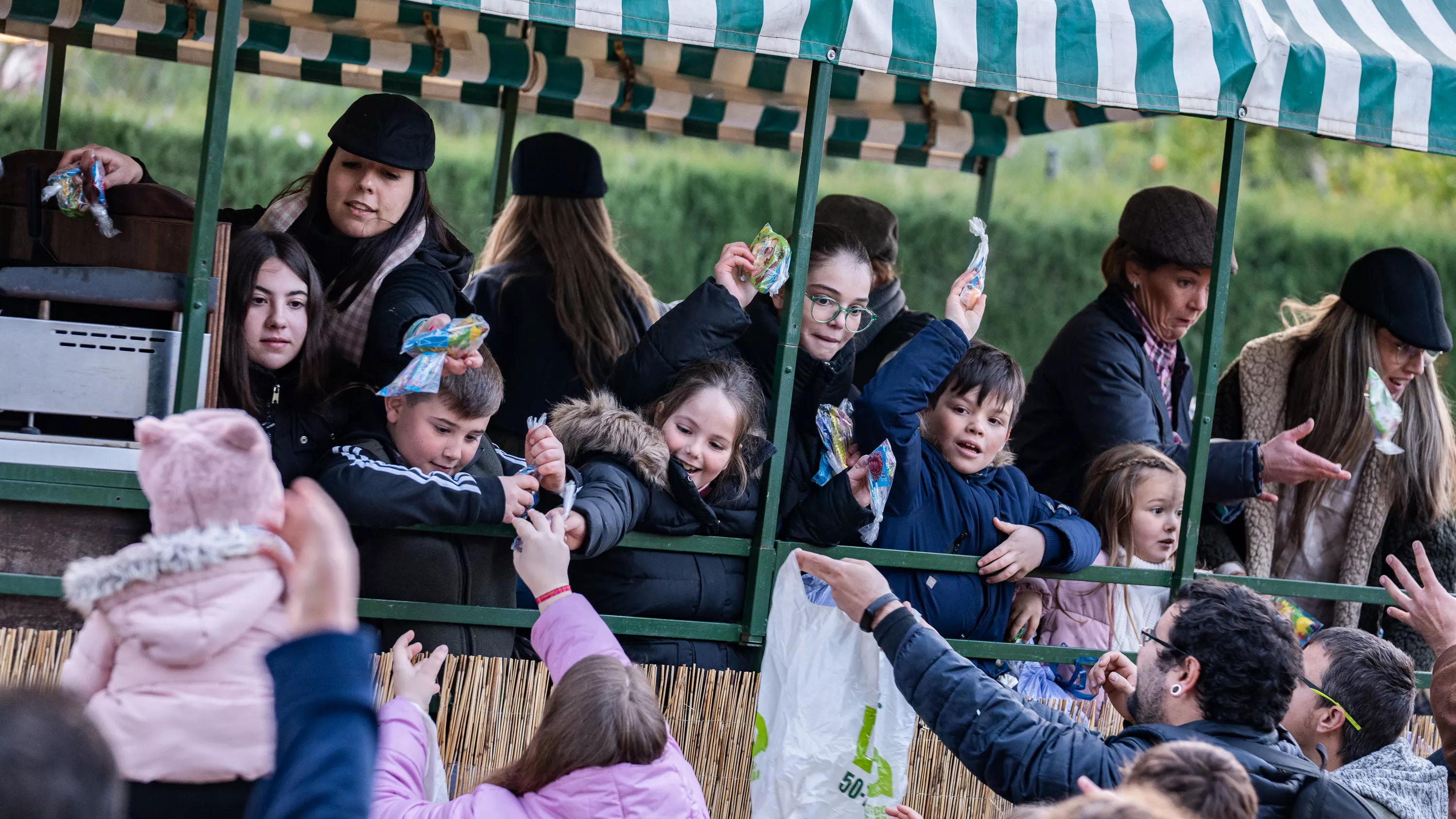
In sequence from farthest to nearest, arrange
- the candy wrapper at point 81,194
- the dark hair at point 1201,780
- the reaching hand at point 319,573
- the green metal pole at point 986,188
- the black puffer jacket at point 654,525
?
the green metal pole at point 986,188 → the black puffer jacket at point 654,525 → the candy wrapper at point 81,194 → the dark hair at point 1201,780 → the reaching hand at point 319,573

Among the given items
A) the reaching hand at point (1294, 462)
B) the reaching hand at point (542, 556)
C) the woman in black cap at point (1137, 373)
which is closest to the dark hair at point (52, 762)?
the reaching hand at point (542, 556)

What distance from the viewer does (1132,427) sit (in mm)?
4746

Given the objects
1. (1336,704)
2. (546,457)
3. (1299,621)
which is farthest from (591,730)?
(1299,621)

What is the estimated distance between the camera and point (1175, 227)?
16.1ft

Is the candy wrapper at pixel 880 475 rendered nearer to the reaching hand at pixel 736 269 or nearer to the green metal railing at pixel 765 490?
the green metal railing at pixel 765 490

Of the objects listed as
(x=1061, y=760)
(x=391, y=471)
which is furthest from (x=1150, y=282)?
(x=391, y=471)

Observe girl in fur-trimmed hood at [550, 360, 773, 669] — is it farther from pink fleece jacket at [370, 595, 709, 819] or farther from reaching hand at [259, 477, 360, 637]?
reaching hand at [259, 477, 360, 637]

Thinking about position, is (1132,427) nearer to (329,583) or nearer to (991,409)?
(991,409)

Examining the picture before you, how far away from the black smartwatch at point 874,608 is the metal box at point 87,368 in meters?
1.73

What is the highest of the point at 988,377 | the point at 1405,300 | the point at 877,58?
the point at 877,58

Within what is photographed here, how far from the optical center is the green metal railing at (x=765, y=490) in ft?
11.0

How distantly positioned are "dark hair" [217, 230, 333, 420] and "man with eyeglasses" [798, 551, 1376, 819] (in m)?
1.69

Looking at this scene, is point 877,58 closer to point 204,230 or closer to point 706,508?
point 706,508

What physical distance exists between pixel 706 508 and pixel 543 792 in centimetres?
117
